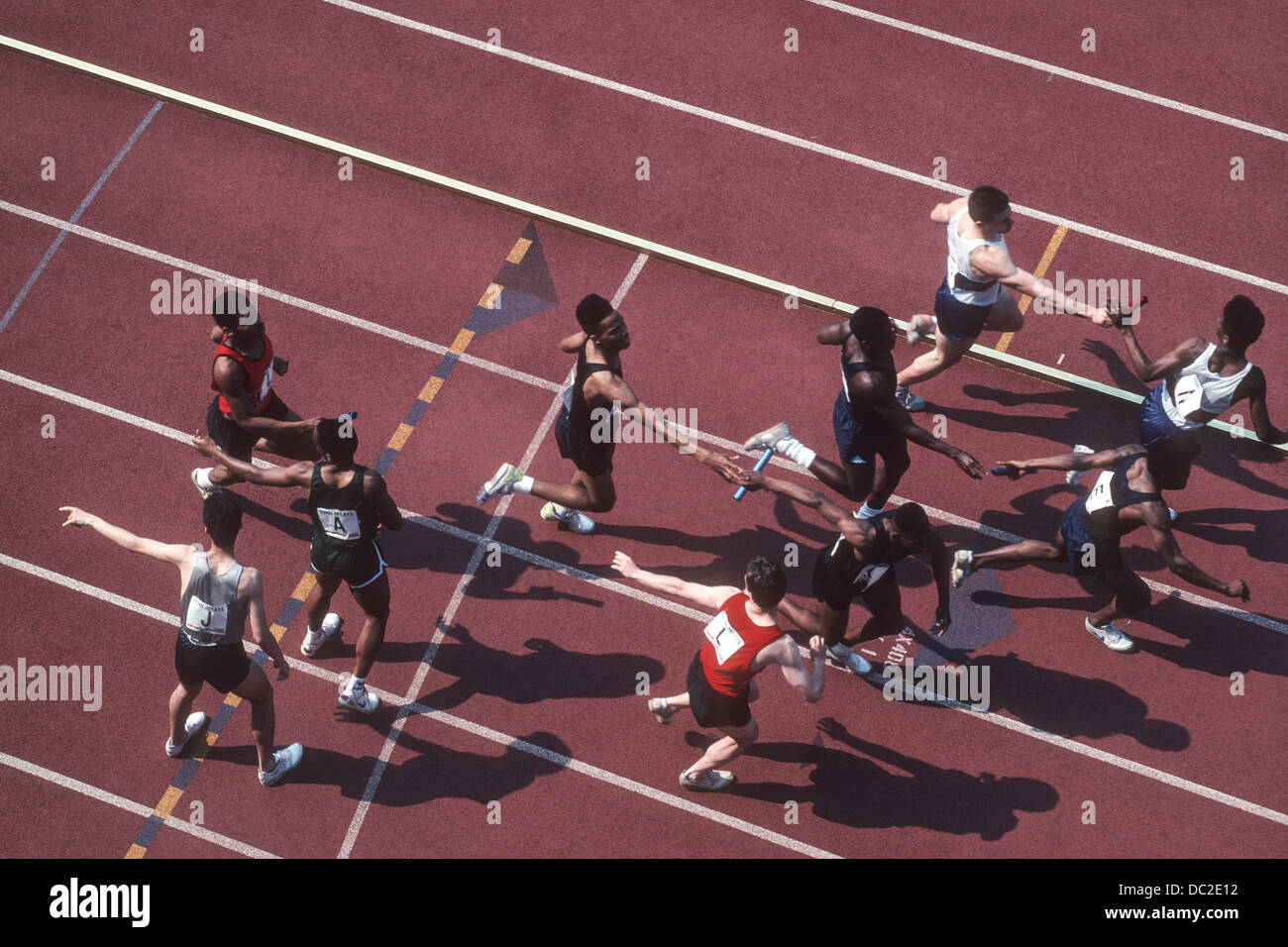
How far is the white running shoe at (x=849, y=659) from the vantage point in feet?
31.0

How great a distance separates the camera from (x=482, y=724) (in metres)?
9.41

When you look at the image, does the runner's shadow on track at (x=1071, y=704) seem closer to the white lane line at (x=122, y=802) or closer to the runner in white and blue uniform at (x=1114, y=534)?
→ the runner in white and blue uniform at (x=1114, y=534)

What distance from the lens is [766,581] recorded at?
7.64 metres

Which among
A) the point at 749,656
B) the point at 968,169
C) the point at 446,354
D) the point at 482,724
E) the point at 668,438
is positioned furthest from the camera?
the point at 968,169

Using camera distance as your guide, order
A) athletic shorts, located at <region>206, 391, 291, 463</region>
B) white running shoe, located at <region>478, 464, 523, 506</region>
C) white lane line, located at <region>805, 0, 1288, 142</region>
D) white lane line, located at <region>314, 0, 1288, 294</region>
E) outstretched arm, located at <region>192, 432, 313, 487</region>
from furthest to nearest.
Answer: white lane line, located at <region>805, 0, 1288, 142</region> → white lane line, located at <region>314, 0, 1288, 294</region> → white running shoe, located at <region>478, 464, 523, 506</region> → athletic shorts, located at <region>206, 391, 291, 463</region> → outstretched arm, located at <region>192, 432, 313, 487</region>

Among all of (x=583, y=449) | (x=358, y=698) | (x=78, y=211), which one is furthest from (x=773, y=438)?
(x=78, y=211)

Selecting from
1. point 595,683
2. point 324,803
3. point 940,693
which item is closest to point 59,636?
point 324,803

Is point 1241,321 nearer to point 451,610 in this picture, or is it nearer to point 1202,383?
point 1202,383

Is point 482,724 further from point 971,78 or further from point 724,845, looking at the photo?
point 971,78

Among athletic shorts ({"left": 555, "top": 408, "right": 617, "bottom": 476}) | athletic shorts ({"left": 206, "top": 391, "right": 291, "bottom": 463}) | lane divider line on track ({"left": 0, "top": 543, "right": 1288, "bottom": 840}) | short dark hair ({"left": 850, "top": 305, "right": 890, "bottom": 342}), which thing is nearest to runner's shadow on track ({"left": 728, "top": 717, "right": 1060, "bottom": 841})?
lane divider line on track ({"left": 0, "top": 543, "right": 1288, "bottom": 840})

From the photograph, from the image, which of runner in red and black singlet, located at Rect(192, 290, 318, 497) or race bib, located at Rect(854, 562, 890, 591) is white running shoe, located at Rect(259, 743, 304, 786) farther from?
race bib, located at Rect(854, 562, 890, 591)

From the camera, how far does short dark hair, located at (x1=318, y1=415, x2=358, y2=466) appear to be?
8.02 metres

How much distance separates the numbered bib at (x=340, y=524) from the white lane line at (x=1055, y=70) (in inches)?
316

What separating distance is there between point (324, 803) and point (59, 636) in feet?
8.41
